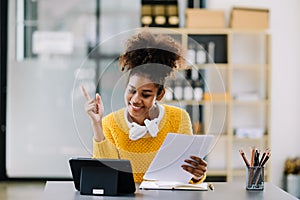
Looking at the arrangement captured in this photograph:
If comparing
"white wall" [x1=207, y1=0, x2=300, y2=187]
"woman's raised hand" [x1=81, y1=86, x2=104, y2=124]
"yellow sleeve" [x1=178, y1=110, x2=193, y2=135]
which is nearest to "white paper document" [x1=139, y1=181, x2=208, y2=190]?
"yellow sleeve" [x1=178, y1=110, x2=193, y2=135]

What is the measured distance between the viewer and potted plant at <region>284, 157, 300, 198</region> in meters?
6.64

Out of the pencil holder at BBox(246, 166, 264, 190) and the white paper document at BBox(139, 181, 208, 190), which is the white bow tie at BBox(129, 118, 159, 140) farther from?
the pencil holder at BBox(246, 166, 264, 190)

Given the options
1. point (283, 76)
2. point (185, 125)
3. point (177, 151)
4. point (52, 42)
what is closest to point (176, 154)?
point (177, 151)

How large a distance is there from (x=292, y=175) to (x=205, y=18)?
1.85 meters

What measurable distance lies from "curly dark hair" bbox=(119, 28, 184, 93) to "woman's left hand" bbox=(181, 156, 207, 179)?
0.32 meters

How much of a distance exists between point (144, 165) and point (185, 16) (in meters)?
4.38

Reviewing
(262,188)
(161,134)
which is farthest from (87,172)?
(262,188)

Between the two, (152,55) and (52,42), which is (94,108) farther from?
(52,42)

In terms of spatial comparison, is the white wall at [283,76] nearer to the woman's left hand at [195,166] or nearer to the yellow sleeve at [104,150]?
the woman's left hand at [195,166]

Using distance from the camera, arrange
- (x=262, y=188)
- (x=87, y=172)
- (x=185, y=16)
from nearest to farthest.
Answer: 1. (x=87, y=172)
2. (x=262, y=188)
3. (x=185, y=16)

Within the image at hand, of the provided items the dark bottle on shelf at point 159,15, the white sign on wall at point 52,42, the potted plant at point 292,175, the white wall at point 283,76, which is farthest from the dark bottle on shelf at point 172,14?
the potted plant at point 292,175

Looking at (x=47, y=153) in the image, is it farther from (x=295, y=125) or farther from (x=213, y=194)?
(x=213, y=194)

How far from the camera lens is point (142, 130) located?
Result: 2.71 metres

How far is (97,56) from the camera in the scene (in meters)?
7.12
